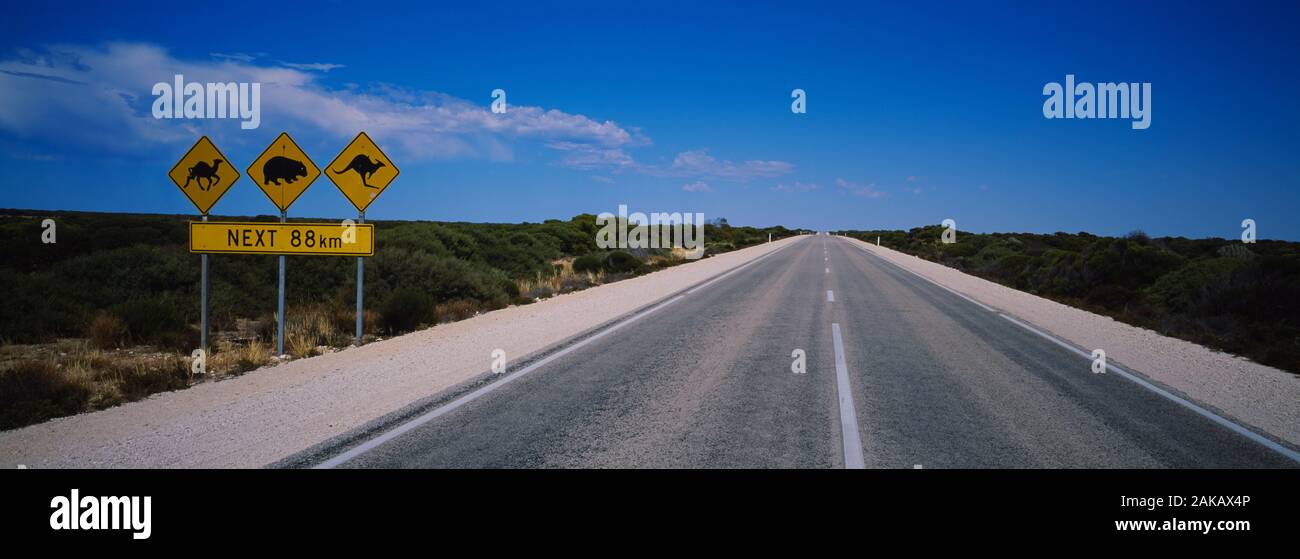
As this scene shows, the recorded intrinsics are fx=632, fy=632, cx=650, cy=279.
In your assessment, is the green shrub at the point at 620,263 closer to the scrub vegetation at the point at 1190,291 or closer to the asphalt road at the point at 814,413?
the scrub vegetation at the point at 1190,291

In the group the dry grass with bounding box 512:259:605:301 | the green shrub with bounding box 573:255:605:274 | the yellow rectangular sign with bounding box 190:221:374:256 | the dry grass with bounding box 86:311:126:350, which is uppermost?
the yellow rectangular sign with bounding box 190:221:374:256

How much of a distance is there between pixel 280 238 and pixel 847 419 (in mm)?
8801

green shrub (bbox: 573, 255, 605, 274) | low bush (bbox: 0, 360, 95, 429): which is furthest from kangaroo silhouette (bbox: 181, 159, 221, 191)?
green shrub (bbox: 573, 255, 605, 274)

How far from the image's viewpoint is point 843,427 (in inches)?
209

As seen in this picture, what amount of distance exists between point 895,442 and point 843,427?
1.57 ft

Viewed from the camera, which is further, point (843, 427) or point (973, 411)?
point (973, 411)

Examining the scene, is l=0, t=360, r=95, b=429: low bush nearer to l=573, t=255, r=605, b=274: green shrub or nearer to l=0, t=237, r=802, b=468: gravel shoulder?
l=0, t=237, r=802, b=468: gravel shoulder

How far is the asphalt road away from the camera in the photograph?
4.55m

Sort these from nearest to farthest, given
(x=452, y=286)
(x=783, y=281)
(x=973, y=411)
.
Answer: (x=973, y=411)
(x=452, y=286)
(x=783, y=281)

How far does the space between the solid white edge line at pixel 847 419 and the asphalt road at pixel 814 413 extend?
0.8 inches

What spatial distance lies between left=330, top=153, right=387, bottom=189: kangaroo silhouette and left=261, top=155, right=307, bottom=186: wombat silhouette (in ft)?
1.82

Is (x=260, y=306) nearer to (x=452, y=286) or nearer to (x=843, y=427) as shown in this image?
(x=452, y=286)

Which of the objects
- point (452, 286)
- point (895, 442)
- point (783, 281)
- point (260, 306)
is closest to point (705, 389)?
point (895, 442)
